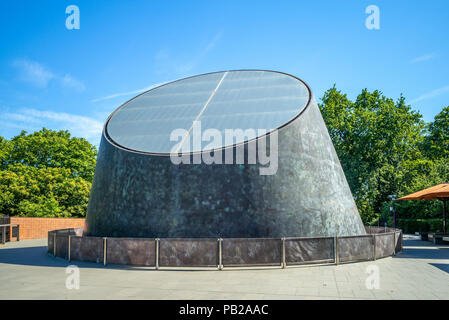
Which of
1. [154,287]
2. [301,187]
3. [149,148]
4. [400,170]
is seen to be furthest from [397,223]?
[154,287]

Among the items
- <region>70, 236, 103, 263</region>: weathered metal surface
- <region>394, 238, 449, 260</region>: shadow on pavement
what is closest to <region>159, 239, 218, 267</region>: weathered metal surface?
<region>70, 236, 103, 263</region>: weathered metal surface

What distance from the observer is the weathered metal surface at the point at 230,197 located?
428 inches

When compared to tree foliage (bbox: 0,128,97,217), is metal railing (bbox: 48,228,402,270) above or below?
below

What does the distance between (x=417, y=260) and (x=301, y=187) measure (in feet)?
15.2

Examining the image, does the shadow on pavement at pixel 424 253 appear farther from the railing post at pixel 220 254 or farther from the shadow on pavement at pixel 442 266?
the railing post at pixel 220 254

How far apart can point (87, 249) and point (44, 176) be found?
75.3ft

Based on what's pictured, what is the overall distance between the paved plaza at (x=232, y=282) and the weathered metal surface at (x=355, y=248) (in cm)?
28

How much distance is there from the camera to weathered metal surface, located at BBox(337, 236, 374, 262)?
10.4 meters

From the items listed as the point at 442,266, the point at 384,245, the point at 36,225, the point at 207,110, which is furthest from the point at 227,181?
the point at 36,225

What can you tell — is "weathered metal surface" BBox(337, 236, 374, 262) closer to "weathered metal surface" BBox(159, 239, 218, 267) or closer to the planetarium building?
the planetarium building

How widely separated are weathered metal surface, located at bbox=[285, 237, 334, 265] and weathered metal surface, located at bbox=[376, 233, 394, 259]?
229 centimetres

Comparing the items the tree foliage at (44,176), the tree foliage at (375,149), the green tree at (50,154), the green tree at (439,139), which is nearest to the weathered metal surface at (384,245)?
the tree foliage at (375,149)

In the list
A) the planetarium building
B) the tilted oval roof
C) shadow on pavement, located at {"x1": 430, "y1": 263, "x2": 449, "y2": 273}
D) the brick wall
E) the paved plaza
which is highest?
the tilted oval roof

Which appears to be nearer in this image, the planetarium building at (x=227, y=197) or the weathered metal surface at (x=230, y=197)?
the planetarium building at (x=227, y=197)
